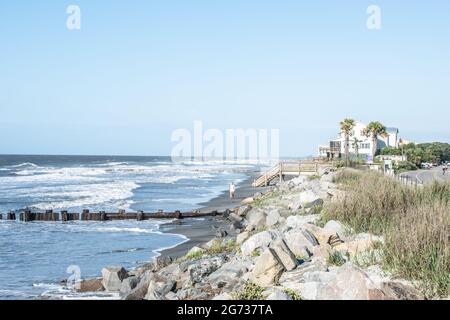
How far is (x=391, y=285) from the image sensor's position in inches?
306

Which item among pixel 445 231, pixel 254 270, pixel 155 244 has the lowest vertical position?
pixel 155 244

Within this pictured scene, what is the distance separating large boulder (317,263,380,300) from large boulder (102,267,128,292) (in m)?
7.41

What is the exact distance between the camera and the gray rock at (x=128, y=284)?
44.3 feet

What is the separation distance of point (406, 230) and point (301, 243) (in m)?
2.46

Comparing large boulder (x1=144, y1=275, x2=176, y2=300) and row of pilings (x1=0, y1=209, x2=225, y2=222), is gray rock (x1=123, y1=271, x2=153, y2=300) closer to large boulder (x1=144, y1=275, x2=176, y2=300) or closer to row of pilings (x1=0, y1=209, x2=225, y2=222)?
large boulder (x1=144, y1=275, x2=176, y2=300)

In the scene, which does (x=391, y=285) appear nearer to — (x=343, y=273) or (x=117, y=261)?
(x=343, y=273)

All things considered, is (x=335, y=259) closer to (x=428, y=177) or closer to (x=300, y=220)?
(x=300, y=220)

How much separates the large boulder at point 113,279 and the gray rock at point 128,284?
0.40 meters

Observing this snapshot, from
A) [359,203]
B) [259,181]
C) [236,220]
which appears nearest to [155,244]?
[236,220]

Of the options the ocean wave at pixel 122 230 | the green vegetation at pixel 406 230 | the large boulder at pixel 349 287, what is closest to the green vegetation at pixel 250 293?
the large boulder at pixel 349 287

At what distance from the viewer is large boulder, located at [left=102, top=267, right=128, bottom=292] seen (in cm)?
1423

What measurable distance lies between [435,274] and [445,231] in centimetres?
134

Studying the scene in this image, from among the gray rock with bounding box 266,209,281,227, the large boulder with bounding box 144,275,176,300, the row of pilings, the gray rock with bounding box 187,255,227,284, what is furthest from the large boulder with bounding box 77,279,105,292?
the row of pilings

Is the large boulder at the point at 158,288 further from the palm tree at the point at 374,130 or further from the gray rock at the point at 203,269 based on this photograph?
the palm tree at the point at 374,130
